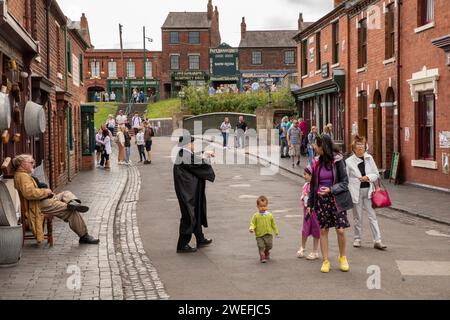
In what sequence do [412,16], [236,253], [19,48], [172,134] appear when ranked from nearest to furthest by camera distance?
1. [236,253]
2. [19,48]
3. [412,16]
4. [172,134]

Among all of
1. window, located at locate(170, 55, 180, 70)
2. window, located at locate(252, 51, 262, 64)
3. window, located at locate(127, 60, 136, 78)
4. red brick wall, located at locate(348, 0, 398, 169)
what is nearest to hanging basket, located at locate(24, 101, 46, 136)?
red brick wall, located at locate(348, 0, 398, 169)

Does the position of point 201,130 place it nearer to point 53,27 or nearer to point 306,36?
point 306,36

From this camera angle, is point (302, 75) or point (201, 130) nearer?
point (302, 75)

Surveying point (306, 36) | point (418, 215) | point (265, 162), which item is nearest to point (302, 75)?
point (306, 36)

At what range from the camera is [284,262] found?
34.7 ft

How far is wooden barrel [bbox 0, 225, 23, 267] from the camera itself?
9.95m

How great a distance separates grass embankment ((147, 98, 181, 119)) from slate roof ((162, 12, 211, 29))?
903cm

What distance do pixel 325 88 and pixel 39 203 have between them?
22.6 meters

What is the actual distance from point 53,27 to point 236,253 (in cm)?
1412

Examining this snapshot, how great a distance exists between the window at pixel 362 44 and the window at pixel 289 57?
166 ft

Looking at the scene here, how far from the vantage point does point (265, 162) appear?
31.4 metres

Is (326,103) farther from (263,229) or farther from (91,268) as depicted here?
(91,268)

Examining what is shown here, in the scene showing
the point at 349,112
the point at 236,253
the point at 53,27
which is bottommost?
the point at 236,253
